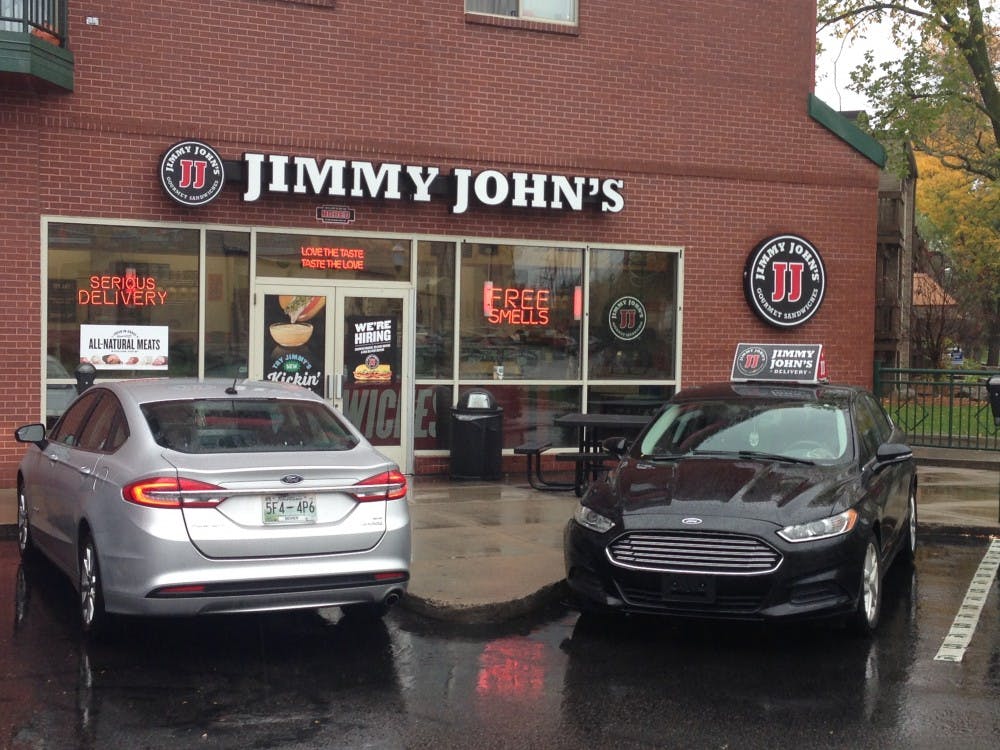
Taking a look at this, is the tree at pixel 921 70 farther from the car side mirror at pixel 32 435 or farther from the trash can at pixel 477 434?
the car side mirror at pixel 32 435

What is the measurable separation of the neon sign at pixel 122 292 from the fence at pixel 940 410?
10083 mm

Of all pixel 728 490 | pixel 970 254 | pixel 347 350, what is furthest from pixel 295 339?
pixel 970 254

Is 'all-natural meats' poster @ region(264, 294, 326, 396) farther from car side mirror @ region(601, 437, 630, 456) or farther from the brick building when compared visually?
car side mirror @ region(601, 437, 630, 456)

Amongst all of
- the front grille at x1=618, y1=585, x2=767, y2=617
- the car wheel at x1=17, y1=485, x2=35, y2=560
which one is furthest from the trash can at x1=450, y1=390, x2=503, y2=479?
the front grille at x1=618, y1=585, x2=767, y2=617

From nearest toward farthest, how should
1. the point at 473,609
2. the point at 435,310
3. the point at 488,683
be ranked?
the point at 488,683 → the point at 473,609 → the point at 435,310

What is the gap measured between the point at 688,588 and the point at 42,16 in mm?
9645

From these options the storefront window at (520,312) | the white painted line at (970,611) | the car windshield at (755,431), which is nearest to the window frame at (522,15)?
the storefront window at (520,312)

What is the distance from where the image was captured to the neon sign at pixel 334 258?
1377 centimetres

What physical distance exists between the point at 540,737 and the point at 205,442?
2.77 metres

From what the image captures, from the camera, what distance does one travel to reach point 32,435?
8.42m

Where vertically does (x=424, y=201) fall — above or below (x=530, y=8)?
below

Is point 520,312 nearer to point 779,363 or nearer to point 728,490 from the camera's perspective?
point 779,363

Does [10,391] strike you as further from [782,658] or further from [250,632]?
[782,658]

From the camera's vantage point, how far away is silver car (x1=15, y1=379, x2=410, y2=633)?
6340 millimetres
